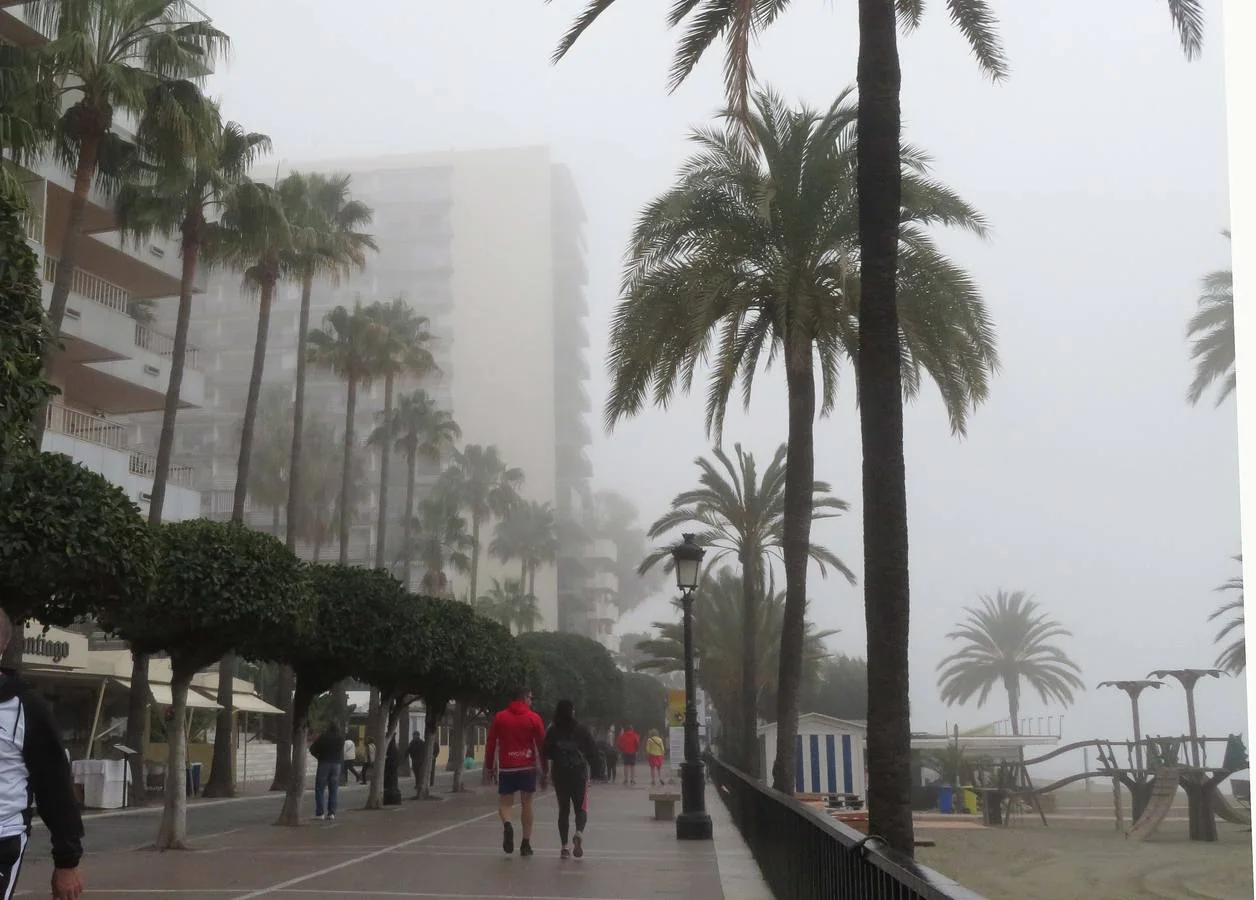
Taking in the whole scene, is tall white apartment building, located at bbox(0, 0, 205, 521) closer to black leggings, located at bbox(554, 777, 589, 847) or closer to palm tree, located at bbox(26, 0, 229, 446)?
palm tree, located at bbox(26, 0, 229, 446)

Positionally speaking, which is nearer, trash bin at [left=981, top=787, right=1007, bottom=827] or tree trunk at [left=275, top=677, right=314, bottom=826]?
tree trunk at [left=275, top=677, right=314, bottom=826]

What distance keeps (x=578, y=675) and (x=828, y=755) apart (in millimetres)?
36923

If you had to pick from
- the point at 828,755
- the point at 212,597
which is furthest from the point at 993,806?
the point at 212,597

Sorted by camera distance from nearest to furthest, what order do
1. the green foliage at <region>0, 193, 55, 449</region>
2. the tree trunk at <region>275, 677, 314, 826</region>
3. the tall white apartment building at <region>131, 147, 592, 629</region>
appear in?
1. the green foliage at <region>0, 193, 55, 449</region>
2. the tree trunk at <region>275, 677, 314, 826</region>
3. the tall white apartment building at <region>131, 147, 592, 629</region>

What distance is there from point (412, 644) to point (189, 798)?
11.7m

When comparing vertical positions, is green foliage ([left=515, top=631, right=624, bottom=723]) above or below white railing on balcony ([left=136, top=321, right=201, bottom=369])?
below

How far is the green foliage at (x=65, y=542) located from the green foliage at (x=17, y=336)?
149cm

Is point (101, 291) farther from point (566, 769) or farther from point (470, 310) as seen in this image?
point (470, 310)

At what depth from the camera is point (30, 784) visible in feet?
16.5

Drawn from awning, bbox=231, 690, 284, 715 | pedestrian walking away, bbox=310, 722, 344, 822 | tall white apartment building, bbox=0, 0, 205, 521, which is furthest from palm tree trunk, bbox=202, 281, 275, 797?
pedestrian walking away, bbox=310, 722, 344, 822

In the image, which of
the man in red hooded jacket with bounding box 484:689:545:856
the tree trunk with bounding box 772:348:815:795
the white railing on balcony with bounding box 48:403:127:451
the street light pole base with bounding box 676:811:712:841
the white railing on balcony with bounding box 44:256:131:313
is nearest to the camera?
the man in red hooded jacket with bounding box 484:689:545:856

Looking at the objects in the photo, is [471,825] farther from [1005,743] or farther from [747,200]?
[1005,743]

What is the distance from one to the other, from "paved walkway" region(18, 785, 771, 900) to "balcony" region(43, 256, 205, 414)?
61.3 ft

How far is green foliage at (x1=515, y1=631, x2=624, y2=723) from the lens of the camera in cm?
6794
